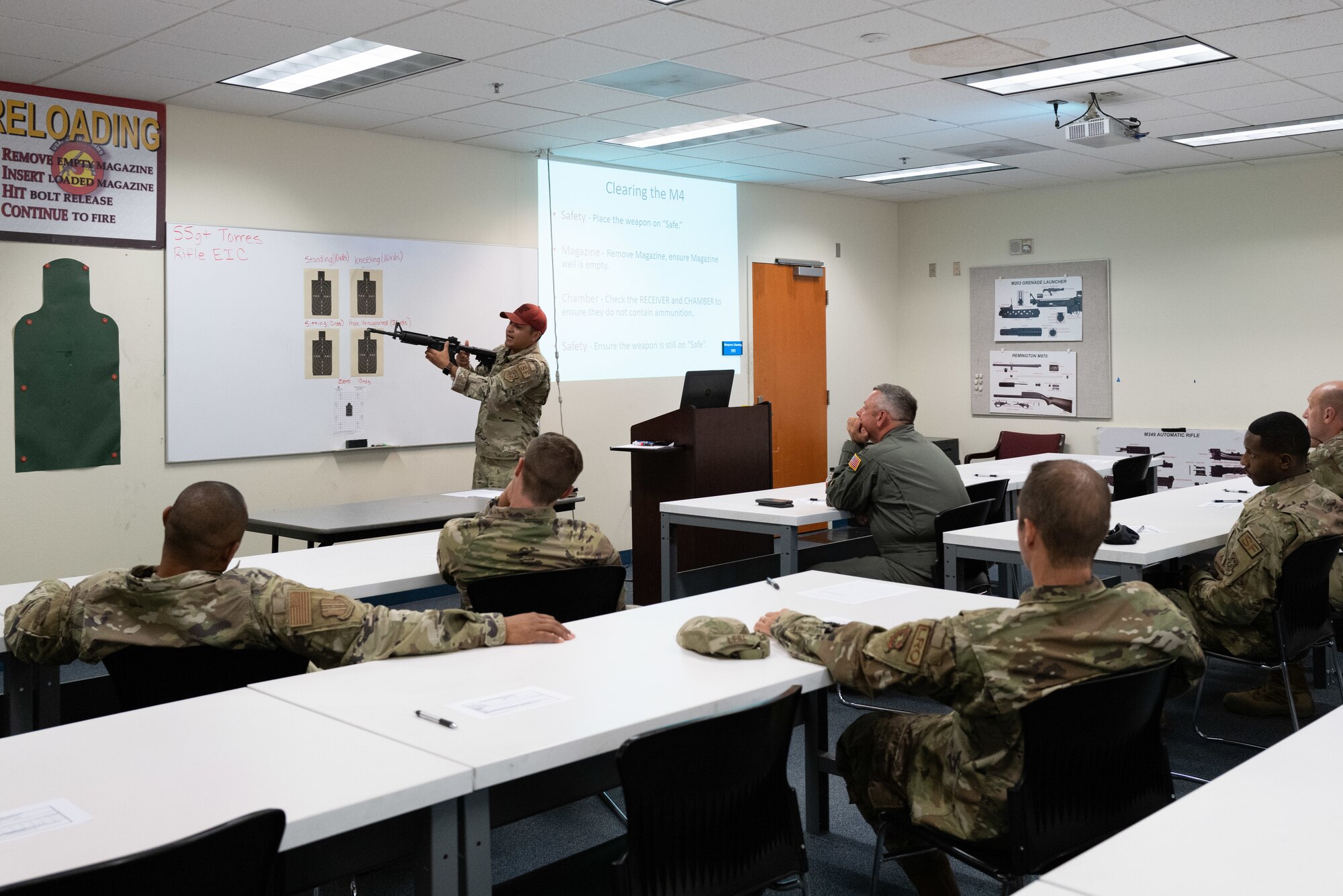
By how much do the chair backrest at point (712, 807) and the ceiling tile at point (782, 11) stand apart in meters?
3.19

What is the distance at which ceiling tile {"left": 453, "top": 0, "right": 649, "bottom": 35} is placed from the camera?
4.31 meters

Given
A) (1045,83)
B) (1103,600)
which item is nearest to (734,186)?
(1045,83)

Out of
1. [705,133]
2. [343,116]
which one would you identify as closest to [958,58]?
[705,133]

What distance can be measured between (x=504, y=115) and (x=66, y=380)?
2.57 metres

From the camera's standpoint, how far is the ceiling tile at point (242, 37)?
446 cm

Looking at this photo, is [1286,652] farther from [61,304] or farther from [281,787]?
[61,304]

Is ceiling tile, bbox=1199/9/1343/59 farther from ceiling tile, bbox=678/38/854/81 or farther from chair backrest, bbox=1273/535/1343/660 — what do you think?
chair backrest, bbox=1273/535/1343/660

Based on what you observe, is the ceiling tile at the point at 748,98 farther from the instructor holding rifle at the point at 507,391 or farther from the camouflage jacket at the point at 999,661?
the camouflage jacket at the point at 999,661

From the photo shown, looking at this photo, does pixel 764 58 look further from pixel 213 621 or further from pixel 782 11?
pixel 213 621

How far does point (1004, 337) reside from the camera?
31.7ft

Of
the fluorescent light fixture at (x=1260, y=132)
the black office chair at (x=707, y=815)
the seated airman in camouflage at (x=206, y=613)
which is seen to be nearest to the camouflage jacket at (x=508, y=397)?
the seated airman in camouflage at (x=206, y=613)

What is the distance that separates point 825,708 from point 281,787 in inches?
63.8

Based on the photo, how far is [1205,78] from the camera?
564 cm

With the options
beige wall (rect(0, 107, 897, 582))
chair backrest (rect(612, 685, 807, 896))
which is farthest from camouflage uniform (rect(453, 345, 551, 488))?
chair backrest (rect(612, 685, 807, 896))
